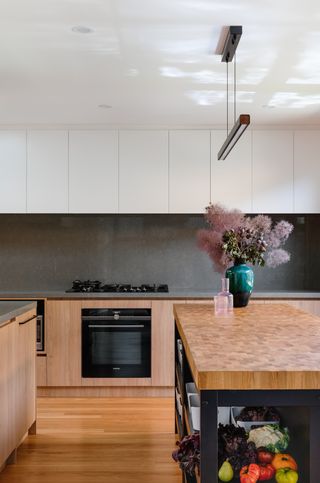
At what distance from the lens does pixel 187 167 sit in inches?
205

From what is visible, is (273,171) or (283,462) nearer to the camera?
(283,462)

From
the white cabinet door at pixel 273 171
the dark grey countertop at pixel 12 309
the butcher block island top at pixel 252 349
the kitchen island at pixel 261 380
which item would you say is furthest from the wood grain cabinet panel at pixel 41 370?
the kitchen island at pixel 261 380

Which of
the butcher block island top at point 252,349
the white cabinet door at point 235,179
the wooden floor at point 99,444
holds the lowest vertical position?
the wooden floor at point 99,444

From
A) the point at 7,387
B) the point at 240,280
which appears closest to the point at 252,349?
the point at 240,280

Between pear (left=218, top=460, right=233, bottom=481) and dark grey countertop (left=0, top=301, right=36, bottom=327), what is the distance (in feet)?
5.39

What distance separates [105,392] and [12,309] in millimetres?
1945

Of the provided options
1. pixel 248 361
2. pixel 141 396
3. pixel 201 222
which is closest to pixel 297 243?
pixel 201 222

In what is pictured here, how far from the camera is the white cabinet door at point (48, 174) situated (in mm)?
5184

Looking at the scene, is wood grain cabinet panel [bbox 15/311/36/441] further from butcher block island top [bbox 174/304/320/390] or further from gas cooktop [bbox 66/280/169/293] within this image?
gas cooktop [bbox 66/280/169/293]

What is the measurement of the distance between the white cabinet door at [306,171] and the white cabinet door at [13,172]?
2588 millimetres

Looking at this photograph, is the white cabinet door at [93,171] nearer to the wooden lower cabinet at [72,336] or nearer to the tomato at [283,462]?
the wooden lower cabinet at [72,336]

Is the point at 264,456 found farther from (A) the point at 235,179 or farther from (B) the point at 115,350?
(A) the point at 235,179

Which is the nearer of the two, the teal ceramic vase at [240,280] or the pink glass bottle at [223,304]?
the pink glass bottle at [223,304]

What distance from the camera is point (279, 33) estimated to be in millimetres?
2947
